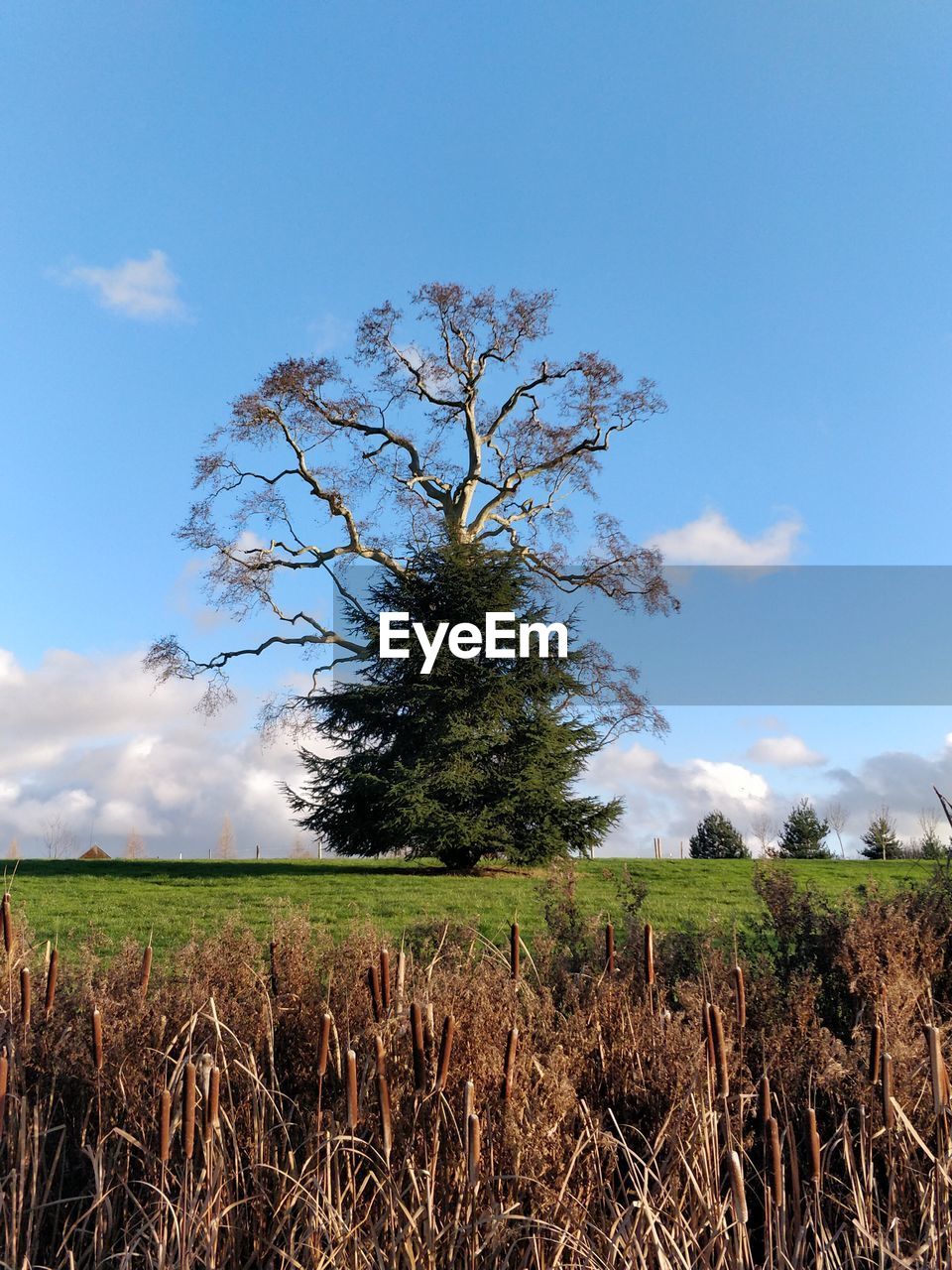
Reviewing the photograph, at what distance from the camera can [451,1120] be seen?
315 centimetres

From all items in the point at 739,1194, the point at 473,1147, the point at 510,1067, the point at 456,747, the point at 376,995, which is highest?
the point at 456,747

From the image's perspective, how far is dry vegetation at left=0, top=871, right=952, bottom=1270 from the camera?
9.53 feet

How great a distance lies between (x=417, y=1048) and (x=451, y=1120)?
0.46 metres

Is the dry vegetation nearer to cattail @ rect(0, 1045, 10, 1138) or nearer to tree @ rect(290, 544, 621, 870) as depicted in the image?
cattail @ rect(0, 1045, 10, 1138)

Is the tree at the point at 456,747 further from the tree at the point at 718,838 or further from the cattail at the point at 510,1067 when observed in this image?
the cattail at the point at 510,1067

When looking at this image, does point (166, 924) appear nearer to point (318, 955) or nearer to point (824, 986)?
point (318, 955)

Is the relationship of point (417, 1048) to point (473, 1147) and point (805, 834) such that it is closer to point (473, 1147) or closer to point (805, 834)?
point (473, 1147)

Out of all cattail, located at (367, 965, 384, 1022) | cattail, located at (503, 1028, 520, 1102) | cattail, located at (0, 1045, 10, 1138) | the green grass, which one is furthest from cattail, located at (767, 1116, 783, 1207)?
the green grass

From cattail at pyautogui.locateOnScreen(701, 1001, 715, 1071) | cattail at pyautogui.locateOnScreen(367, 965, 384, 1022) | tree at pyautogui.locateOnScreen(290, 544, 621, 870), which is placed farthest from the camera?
tree at pyautogui.locateOnScreen(290, 544, 621, 870)

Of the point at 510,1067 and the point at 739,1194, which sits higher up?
the point at 510,1067

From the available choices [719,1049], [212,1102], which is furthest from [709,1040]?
[212,1102]

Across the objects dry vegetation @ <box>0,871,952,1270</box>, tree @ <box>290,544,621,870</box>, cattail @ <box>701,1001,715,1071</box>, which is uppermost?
tree @ <box>290,544,621,870</box>

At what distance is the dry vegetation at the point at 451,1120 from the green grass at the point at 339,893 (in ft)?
11.4

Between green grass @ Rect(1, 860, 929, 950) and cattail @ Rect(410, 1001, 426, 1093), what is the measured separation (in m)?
4.68
